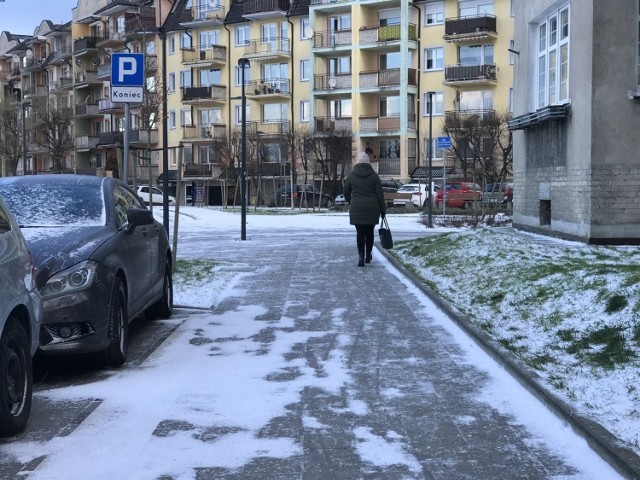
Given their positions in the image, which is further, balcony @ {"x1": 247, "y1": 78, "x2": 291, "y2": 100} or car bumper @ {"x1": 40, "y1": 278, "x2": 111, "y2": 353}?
balcony @ {"x1": 247, "y1": 78, "x2": 291, "y2": 100}

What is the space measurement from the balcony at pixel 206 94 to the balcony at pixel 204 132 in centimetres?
184

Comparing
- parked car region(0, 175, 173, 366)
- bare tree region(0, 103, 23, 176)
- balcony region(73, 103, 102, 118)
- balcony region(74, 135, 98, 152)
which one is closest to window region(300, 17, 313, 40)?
balcony region(73, 103, 102, 118)

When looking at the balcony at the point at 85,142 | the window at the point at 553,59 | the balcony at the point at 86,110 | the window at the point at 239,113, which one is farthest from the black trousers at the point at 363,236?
the balcony at the point at 85,142

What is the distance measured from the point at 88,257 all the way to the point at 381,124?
48750mm

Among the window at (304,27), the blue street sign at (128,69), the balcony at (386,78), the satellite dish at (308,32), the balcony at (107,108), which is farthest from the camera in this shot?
the balcony at (107,108)

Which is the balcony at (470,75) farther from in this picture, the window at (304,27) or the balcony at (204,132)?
the balcony at (204,132)

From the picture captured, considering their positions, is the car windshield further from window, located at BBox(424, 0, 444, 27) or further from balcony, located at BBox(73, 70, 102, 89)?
balcony, located at BBox(73, 70, 102, 89)

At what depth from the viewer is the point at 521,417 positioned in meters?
5.51

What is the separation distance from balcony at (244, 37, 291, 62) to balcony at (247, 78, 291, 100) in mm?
1546

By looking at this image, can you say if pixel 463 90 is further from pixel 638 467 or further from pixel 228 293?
pixel 638 467

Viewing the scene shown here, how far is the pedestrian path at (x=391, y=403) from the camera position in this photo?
4.58 m

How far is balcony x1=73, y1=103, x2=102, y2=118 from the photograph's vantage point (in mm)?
74500

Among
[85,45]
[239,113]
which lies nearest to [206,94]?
[239,113]

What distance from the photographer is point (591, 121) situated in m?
14.4
